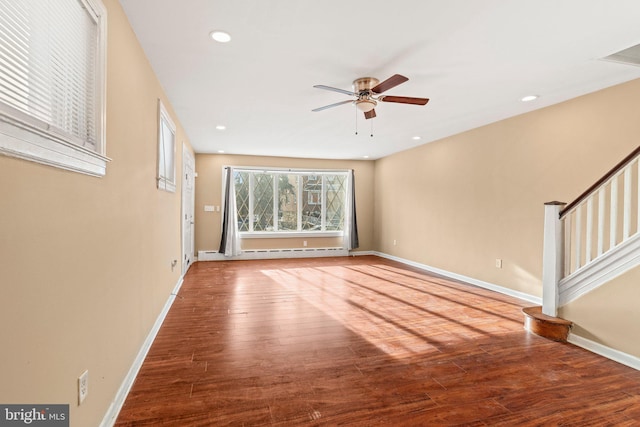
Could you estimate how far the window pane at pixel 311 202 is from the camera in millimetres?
7827

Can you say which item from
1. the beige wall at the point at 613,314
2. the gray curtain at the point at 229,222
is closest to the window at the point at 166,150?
the gray curtain at the point at 229,222

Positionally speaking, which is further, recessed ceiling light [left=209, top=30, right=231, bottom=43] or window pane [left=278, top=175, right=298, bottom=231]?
window pane [left=278, top=175, right=298, bottom=231]

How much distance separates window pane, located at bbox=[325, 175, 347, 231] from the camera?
8023mm

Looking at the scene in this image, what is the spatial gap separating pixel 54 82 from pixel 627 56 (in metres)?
4.01

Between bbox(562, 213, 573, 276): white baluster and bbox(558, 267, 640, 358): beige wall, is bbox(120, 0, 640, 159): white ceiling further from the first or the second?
bbox(558, 267, 640, 358): beige wall

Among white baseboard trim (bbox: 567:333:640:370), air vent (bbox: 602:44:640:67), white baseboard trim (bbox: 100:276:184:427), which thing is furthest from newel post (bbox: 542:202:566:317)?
white baseboard trim (bbox: 100:276:184:427)

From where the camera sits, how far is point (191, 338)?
2.88m

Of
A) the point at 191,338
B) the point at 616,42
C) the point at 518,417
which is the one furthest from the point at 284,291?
the point at 616,42

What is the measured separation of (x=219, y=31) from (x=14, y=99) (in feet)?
5.05

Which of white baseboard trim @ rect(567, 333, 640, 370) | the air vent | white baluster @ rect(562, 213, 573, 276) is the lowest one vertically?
white baseboard trim @ rect(567, 333, 640, 370)

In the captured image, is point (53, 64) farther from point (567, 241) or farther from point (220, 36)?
point (567, 241)

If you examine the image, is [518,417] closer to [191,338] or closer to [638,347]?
[638,347]

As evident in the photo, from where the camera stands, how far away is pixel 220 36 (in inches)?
89.4

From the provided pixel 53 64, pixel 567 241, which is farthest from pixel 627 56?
pixel 53 64
